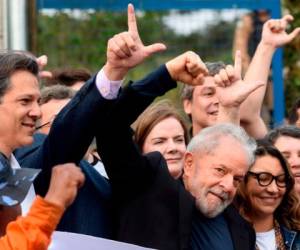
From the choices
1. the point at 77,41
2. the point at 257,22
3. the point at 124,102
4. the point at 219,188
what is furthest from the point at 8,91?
the point at 77,41

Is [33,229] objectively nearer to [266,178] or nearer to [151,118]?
[151,118]

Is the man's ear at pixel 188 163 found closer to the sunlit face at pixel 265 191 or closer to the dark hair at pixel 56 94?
the sunlit face at pixel 265 191

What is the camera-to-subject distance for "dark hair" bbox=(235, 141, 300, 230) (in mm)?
5355

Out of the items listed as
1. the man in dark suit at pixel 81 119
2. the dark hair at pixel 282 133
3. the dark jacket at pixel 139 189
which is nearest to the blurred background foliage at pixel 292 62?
the dark hair at pixel 282 133

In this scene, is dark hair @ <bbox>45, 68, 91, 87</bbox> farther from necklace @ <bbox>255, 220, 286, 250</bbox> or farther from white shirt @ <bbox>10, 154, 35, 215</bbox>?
white shirt @ <bbox>10, 154, 35, 215</bbox>

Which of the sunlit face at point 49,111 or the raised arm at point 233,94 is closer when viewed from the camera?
the raised arm at point 233,94

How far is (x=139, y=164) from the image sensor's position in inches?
181

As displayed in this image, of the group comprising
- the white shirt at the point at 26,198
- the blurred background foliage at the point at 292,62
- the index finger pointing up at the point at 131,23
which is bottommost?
the blurred background foliage at the point at 292,62

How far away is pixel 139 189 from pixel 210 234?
14.2 inches

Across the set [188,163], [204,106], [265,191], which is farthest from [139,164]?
[204,106]

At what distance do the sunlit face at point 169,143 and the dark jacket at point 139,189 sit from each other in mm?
541

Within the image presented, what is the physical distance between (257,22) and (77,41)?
99.5 inches

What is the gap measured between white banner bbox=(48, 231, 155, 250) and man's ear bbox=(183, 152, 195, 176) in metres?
0.92

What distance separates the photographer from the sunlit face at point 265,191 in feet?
17.4
